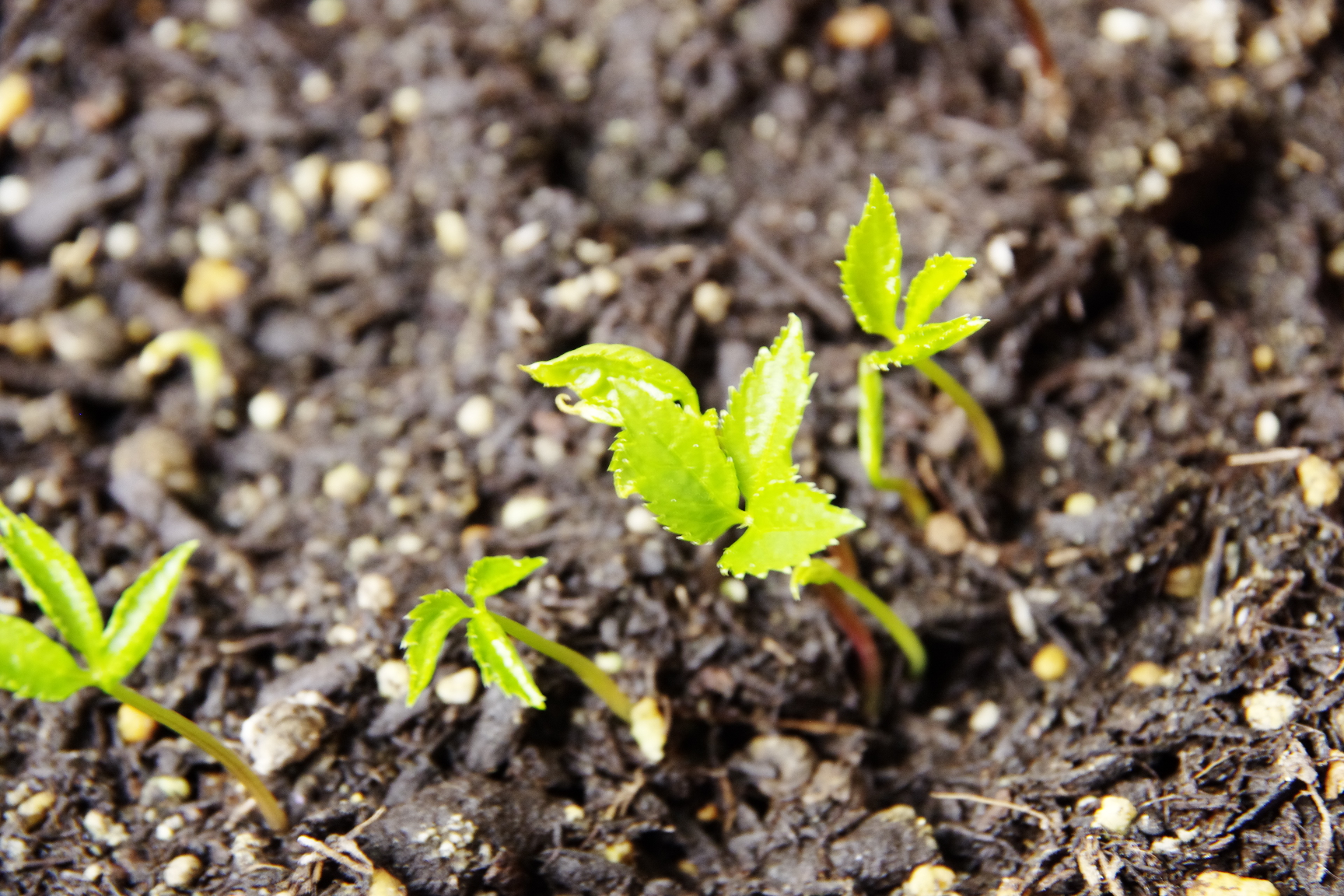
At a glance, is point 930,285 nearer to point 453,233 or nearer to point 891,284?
point 891,284

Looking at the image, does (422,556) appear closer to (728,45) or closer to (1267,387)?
(728,45)

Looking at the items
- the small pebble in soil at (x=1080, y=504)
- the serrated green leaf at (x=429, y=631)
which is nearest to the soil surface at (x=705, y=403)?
the small pebble in soil at (x=1080, y=504)

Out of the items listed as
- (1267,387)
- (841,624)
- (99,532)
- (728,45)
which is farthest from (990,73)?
(99,532)

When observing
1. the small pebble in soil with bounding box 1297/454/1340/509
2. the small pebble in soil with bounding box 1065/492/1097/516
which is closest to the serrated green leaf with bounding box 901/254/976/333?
the small pebble in soil with bounding box 1065/492/1097/516

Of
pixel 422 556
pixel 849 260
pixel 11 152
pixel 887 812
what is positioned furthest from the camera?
pixel 11 152

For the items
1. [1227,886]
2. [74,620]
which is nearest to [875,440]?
[1227,886]

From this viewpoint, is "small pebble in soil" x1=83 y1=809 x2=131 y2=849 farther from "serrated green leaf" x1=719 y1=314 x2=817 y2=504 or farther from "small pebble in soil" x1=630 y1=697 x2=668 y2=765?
"serrated green leaf" x1=719 y1=314 x2=817 y2=504
